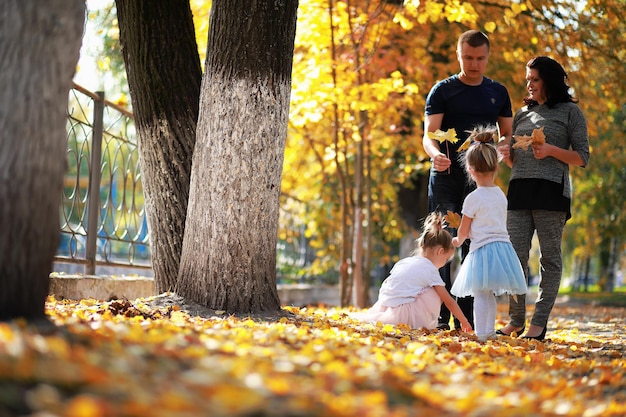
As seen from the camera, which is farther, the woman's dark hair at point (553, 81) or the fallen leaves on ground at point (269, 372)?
the woman's dark hair at point (553, 81)

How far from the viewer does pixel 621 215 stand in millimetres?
21797

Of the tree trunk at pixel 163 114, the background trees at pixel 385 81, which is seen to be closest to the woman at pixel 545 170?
the background trees at pixel 385 81

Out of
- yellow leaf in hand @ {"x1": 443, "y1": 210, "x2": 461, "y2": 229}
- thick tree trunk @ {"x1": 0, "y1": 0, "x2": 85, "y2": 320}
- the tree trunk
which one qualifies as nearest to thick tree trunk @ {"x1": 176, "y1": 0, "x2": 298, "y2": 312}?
the tree trunk

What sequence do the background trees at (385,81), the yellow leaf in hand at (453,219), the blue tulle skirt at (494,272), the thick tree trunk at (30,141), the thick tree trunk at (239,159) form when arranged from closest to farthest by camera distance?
the thick tree trunk at (30,141), the thick tree trunk at (239,159), the blue tulle skirt at (494,272), the yellow leaf in hand at (453,219), the background trees at (385,81)

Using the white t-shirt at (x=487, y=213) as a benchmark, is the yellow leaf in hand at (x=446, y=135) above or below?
above

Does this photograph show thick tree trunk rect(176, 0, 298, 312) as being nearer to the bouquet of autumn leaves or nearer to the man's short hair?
the bouquet of autumn leaves

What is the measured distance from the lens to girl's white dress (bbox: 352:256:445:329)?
690 centimetres

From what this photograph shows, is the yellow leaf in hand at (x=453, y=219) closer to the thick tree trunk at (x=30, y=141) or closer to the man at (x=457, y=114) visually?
the man at (x=457, y=114)

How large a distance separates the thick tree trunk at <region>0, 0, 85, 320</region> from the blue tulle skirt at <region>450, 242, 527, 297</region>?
10.6ft

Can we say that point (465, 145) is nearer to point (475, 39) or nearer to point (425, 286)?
point (475, 39)

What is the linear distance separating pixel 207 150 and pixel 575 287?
1669 inches

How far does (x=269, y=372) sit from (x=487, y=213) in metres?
3.48

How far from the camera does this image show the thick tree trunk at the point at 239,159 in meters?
6.05

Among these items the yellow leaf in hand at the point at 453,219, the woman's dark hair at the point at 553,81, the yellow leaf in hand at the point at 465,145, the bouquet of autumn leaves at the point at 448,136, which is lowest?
the yellow leaf in hand at the point at 453,219
